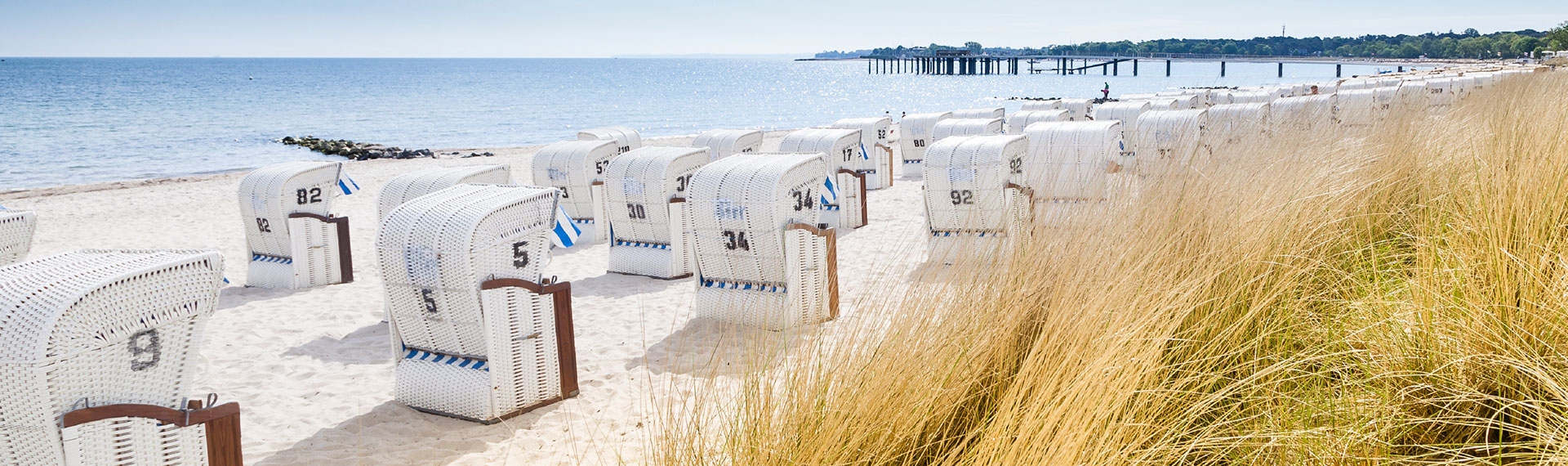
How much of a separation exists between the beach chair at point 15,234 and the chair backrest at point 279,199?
3324mm

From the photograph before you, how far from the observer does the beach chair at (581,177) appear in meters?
10.9

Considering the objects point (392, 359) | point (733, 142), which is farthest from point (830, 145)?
point (392, 359)

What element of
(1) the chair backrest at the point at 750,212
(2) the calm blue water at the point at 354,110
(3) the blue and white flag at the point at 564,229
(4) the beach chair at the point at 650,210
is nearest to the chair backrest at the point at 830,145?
(4) the beach chair at the point at 650,210

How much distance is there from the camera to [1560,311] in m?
2.49

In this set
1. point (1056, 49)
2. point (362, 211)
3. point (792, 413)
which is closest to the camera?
point (792, 413)

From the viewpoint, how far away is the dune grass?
89.7 inches

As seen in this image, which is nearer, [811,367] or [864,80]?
[811,367]

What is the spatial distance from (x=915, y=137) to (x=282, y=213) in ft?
37.8

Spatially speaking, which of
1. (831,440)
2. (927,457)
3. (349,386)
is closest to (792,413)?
(831,440)

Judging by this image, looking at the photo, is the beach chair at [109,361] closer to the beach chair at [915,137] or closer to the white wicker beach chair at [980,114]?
the beach chair at [915,137]

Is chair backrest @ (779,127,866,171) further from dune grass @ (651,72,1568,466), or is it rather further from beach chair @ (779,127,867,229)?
dune grass @ (651,72,1568,466)

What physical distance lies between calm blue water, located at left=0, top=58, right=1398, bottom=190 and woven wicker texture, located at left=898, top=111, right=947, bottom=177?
607 cm

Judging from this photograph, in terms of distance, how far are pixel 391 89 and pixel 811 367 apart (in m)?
87.6

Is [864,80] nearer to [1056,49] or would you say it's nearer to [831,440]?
[1056,49]
